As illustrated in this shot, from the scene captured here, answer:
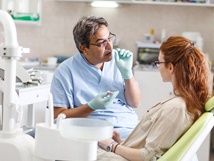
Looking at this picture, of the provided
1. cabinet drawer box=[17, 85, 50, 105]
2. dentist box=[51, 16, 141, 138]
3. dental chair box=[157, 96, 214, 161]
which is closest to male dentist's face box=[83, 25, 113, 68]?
dentist box=[51, 16, 141, 138]

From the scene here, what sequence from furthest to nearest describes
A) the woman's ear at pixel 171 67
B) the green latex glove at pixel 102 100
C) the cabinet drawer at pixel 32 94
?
the cabinet drawer at pixel 32 94 → the green latex glove at pixel 102 100 → the woman's ear at pixel 171 67

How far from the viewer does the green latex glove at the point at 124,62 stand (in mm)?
2283

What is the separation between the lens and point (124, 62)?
2301 millimetres

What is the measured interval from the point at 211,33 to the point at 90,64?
8.58 feet

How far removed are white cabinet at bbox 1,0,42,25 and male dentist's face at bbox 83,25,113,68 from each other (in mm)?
2170

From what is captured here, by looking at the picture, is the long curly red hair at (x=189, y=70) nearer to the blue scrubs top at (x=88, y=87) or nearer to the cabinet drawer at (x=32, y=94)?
the blue scrubs top at (x=88, y=87)

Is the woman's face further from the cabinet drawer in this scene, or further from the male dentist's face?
the cabinet drawer

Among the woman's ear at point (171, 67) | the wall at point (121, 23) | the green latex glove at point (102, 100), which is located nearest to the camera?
the woman's ear at point (171, 67)

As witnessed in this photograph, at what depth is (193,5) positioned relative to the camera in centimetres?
448

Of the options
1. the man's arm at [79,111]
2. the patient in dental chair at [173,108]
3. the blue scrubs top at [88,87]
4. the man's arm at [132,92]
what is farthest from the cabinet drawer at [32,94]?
the patient in dental chair at [173,108]

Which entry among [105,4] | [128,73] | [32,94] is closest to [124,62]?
[128,73]

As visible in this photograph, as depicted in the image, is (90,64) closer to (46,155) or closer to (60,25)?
(46,155)

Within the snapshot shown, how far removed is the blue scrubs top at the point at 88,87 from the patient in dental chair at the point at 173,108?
423mm

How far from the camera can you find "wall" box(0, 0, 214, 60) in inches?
183
